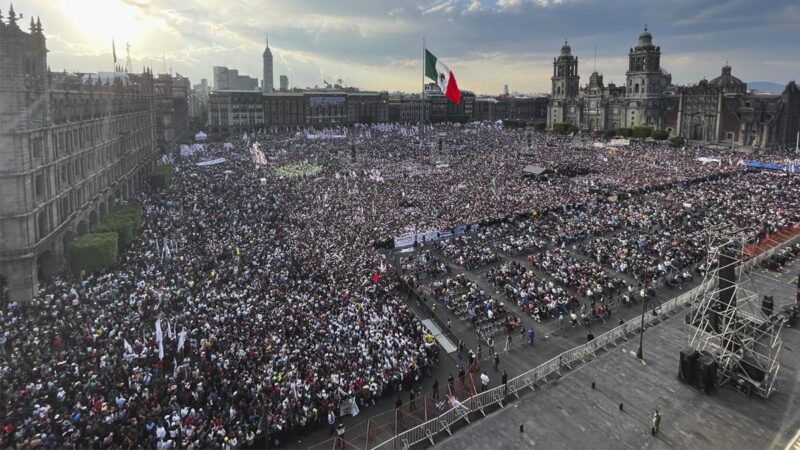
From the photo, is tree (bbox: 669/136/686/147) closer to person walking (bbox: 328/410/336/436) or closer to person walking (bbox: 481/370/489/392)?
person walking (bbox: 481/370/489/392)

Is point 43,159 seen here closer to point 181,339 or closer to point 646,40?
point 181,339

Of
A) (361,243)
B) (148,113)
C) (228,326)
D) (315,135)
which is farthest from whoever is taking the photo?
(315,135)

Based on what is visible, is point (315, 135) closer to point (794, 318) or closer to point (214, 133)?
point (214, 133)

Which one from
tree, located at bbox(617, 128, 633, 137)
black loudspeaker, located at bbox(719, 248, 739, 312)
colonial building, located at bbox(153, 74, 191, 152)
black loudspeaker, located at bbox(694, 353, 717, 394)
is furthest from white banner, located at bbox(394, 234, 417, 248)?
tree, located at bbox(617, 128, 633, 137)

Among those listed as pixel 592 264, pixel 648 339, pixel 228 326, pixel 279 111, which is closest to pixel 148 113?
pixel 228 326

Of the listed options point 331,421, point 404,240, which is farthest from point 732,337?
point 404,240

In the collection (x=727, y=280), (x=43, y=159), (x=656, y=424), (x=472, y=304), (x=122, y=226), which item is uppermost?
(x=43, y=159)
